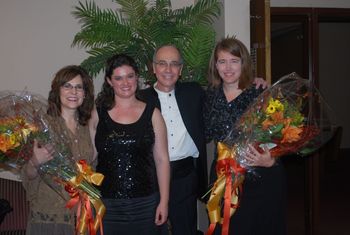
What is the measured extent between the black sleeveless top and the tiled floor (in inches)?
96.7

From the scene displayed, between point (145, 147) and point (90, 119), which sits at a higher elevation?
point (90, 119)

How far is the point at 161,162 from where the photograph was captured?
7.52 feet

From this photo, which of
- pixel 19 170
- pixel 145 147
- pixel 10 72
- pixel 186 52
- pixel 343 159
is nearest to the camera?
pixel 19 170

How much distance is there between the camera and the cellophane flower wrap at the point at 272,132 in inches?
76.7

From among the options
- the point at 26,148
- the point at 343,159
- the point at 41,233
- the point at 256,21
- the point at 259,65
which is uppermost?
the point at 256,21

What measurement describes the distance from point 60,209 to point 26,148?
0.40 metres

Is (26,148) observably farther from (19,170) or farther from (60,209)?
(60,209)

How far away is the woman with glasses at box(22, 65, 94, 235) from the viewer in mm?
2057

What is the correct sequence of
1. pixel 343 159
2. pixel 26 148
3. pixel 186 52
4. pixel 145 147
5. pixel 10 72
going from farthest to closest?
pixel 343 159
pixel 10 72
pixel 186 52
pixel 145 147
pixel 26 148

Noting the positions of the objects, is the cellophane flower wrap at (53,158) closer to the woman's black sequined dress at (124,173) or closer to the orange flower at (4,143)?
the orange flower at (4,143)

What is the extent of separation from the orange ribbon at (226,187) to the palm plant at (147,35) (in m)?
1.23

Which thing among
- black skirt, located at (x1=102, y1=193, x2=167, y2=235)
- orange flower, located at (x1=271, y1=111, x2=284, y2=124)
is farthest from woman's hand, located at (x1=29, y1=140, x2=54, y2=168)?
orange flower, located at (x1=271, y1=111, x2=284, y2=124)

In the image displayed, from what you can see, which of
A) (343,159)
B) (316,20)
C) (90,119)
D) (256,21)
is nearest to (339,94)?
(343,159)

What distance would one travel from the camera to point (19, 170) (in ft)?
6.68
